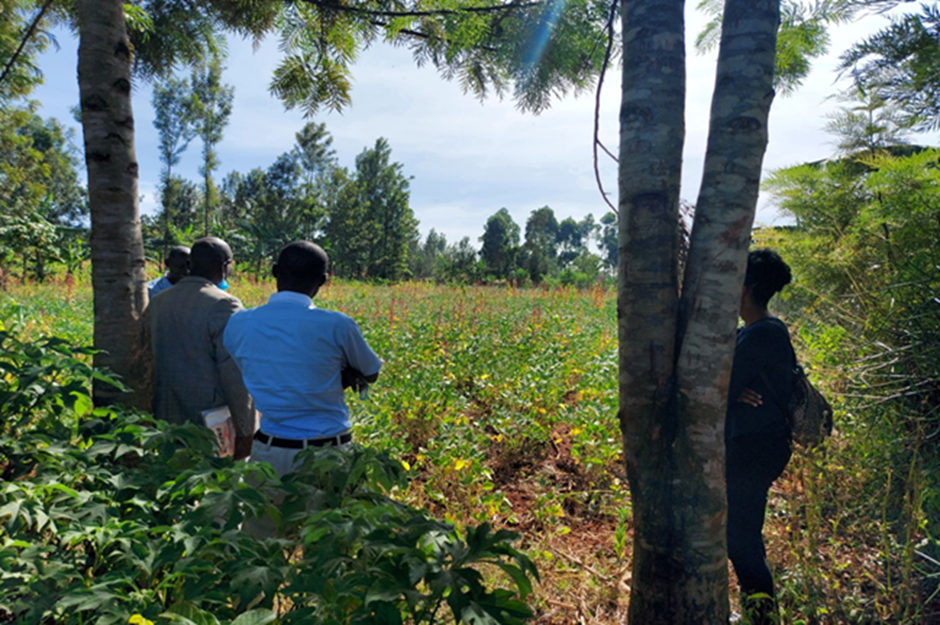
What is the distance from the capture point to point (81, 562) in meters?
1.43

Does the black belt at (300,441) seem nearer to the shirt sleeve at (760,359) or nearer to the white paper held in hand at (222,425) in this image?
the white paper held in hand at (222,425)

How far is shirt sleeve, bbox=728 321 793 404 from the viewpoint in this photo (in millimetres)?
2232

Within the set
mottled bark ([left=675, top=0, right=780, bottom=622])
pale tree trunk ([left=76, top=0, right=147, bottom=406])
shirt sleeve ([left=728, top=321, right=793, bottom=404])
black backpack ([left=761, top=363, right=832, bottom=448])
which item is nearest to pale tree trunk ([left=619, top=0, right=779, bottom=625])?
mottled bark ([left=675, top=0, right=780, bottom=622])

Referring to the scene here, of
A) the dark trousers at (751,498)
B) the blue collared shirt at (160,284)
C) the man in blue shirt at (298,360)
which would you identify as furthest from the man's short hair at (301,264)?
the blue collared shirt at (160,284)

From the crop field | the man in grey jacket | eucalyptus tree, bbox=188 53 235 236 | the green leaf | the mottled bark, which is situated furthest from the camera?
eucalyptus tree, bbox=188 53 235 236

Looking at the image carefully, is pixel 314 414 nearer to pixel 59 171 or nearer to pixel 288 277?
pixel 288 277

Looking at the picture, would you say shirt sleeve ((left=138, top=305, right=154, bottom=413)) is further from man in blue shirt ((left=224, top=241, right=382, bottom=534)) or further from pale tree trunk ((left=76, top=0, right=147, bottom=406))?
man in blue shirt ((left=224, top=241, right=382, bottom=534))

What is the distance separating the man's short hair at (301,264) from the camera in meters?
2.12

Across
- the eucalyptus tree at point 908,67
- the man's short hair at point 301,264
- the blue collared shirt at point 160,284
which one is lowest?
the blue collared shirt at point 160,284

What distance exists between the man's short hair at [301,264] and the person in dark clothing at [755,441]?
5.78 ft

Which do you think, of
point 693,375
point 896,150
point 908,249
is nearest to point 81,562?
point 693,375

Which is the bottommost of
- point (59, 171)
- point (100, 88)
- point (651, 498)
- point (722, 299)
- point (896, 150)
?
point (651, 498)

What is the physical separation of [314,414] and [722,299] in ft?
5.04

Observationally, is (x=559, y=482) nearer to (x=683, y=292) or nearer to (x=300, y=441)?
(x=300, y=441)
